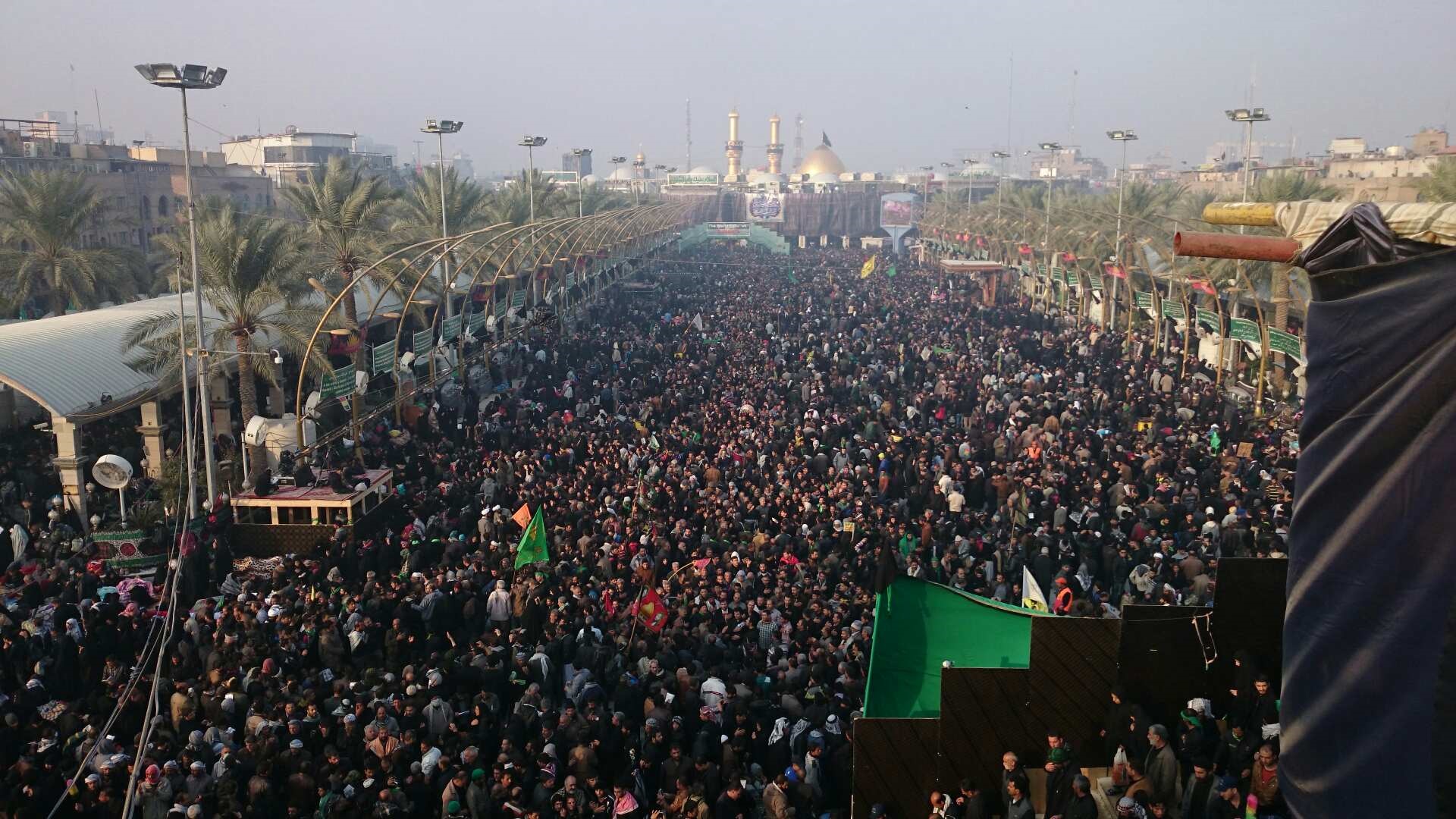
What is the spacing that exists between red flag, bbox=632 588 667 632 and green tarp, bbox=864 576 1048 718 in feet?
7.65

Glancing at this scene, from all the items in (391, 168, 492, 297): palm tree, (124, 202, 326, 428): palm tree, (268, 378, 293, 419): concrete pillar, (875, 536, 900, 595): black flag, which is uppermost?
(391, 168, 492, 297): palm tree

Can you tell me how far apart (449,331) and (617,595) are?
51.5 feet

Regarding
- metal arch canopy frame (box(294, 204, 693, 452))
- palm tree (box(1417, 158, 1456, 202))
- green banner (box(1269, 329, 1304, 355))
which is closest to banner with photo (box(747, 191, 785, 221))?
metal arch canopy frame (box(294, 204, 693, 452))

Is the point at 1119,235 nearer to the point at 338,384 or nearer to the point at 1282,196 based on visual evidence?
the point at 1282,196

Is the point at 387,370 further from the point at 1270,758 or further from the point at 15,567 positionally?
the point at 1270,758

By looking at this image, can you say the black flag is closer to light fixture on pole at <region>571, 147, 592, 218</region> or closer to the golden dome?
light fixture on pole at <region>571, 147, 592, 218</region>

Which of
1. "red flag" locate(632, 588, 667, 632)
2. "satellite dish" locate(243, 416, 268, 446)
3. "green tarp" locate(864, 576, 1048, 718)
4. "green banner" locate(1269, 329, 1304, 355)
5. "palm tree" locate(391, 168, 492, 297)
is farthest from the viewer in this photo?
"palm tree" locate(391, 168, 492, 297)

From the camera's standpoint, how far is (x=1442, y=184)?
74.6 ft

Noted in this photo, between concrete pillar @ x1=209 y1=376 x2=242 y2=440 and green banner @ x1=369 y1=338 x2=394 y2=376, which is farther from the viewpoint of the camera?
green banner @ x1=369 y1=338 x2=394 y2=376

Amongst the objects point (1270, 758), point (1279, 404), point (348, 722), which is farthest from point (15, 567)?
point (1279, 404)

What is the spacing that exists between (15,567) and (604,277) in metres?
40.9

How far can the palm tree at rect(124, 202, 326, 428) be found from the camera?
17688 millimetres

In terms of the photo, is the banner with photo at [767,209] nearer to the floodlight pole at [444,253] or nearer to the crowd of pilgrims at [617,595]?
the floodlight pole at [444,253]

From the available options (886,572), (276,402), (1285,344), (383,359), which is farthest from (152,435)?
(1285,344)
